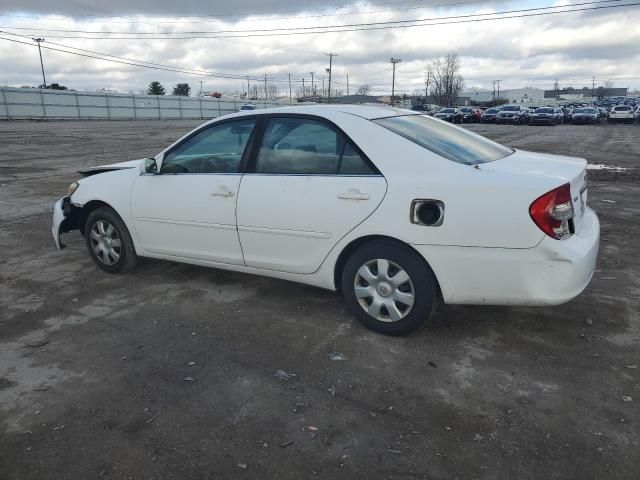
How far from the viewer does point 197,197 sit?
14.5ft

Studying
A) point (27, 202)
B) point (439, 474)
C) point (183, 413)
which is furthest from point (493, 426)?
point (27, 202)

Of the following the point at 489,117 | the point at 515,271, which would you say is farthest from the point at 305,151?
the point at 489,117

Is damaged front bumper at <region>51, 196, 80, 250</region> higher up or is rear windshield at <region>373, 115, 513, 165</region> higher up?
rear windshield at <region>373, 115, 513, 165</region>

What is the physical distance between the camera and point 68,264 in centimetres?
566

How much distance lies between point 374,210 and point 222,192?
1.37m

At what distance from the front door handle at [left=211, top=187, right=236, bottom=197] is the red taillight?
2267mm

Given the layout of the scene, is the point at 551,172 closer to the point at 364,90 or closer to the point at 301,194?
the point at 301,194

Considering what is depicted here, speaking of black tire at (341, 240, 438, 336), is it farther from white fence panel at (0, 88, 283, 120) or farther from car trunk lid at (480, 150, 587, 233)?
white fence panel at (0, 88, 283, 120)

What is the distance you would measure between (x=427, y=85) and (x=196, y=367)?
115 meters

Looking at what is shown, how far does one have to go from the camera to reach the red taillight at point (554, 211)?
3.16 meters

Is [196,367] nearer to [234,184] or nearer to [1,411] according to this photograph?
[1,411]

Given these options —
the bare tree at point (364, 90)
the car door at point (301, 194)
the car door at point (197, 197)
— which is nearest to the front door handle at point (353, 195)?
the car door at point (301, 194)

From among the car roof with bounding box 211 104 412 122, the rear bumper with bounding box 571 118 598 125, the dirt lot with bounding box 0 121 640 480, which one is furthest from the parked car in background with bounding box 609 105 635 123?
the car roof with bounding box 211 104 412 122

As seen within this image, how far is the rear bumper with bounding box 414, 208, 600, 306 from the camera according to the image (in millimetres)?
3219
